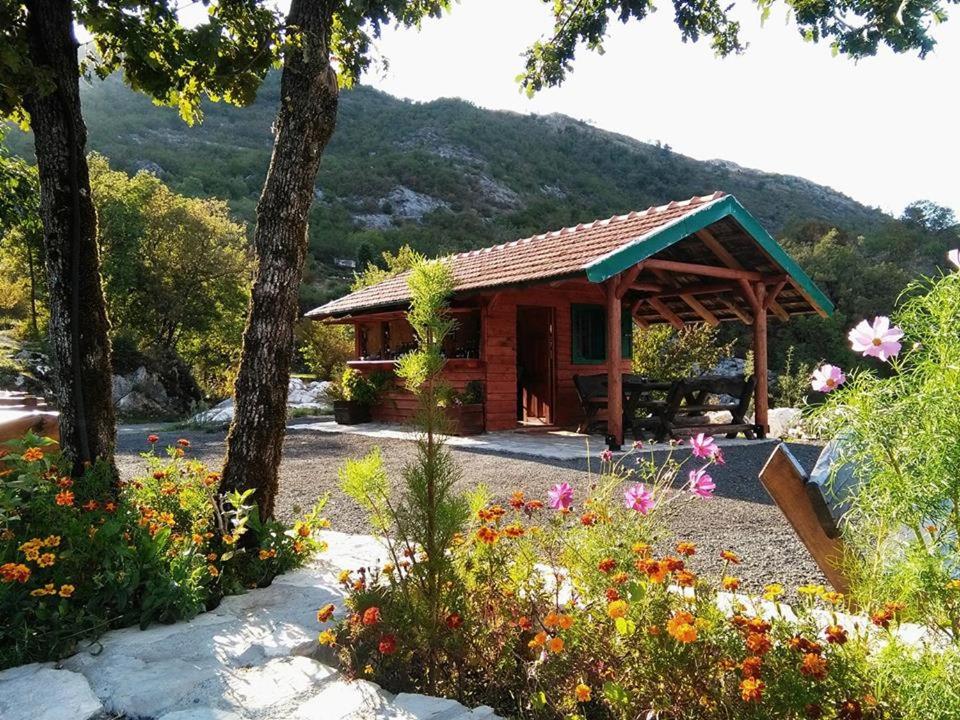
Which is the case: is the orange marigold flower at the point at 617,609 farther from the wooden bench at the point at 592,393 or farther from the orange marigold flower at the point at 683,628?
the wooden bench at the point at 592,393

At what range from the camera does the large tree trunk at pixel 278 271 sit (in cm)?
362

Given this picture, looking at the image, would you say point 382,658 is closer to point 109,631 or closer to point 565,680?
point 565,680

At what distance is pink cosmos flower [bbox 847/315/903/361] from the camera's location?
69.1 inches

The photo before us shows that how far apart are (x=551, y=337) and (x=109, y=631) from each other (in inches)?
403

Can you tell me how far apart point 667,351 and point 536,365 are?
3.26 metres

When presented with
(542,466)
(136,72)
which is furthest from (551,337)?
(136,72)

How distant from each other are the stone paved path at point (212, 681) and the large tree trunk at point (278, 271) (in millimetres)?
849

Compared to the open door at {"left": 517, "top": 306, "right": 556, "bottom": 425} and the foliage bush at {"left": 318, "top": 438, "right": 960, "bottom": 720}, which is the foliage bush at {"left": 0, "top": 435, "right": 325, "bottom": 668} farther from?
the open door at {"left": 517, "top": 306, "right": 556, "bottom": 425}

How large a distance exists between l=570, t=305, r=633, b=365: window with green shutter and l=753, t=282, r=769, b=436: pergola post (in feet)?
8.31

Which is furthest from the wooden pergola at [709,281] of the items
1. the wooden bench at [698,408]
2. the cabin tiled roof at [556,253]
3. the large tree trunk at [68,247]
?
the large tree trunk at [68,247]

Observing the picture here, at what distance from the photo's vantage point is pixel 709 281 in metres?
12.1

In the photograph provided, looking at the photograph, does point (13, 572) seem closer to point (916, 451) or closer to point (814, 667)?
point (814, 667)

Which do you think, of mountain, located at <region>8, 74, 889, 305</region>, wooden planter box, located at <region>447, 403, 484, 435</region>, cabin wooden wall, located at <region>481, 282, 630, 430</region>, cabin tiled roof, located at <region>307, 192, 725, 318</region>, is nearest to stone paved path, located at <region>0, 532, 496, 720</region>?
cabin tiled roof, located at <region>307, 192, 725, 318</region>

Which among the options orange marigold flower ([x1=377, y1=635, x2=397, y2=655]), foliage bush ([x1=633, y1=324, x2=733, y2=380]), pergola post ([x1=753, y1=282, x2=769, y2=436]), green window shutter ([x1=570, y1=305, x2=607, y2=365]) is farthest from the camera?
foliage bush ([x1=633, y1=324, x2=733, y2=380])
